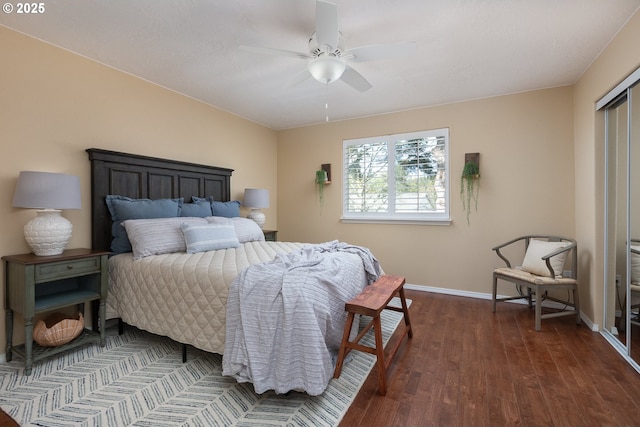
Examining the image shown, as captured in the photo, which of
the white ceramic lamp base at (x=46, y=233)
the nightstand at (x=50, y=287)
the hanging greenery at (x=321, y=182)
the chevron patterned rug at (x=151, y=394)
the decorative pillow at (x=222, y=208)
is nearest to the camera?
the chevron patterned rug at (x=151, y=394)

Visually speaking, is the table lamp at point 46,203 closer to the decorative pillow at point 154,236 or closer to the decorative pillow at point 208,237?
the decorative pillow at point 154,236

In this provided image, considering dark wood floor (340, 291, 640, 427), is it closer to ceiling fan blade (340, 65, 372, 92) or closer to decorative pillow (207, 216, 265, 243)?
decorative pillow (207, 216, 265, 243)

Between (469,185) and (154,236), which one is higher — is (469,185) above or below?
above

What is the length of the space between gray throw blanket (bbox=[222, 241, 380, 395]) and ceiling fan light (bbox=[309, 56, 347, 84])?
1469 mm

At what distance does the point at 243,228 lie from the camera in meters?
3.47

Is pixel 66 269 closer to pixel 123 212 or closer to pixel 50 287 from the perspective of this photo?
pixel 50 287

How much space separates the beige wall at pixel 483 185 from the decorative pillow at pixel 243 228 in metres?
1.45

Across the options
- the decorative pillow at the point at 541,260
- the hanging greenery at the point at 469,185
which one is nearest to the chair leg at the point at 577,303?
the decorative pillow at the point at 541,260

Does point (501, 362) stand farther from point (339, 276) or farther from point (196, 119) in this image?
point (196, 119)

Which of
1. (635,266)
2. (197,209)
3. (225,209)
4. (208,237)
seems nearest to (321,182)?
(225,209)

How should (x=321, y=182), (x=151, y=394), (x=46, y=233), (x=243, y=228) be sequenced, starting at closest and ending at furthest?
(x=151, y=394)
(x=46, y=233)
(x=243, y=228)
(x=321, y=182)

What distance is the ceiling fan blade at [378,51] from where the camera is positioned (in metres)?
2.00

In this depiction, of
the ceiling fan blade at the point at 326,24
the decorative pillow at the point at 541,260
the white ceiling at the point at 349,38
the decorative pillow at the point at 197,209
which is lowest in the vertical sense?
the decorative pillow at the point at 541,260

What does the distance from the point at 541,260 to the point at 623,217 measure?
2.59 ft
